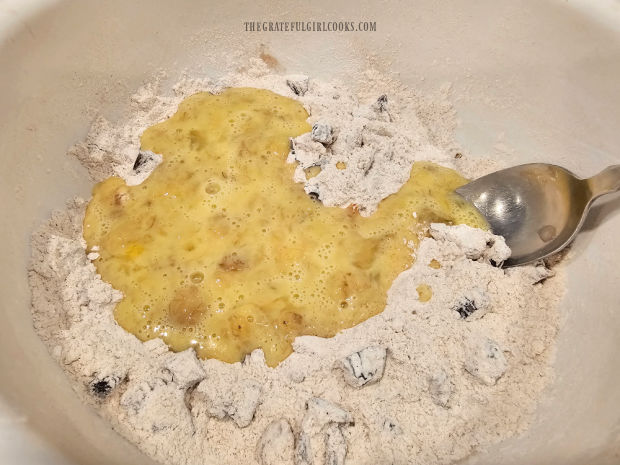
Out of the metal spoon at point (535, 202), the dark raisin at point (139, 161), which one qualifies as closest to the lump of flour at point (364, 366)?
the metal spoon at point (535, 202)

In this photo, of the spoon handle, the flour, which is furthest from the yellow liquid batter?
the spoon handle

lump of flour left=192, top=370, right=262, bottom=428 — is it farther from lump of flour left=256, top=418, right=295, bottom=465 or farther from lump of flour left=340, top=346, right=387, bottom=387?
lump of flour left=340, top=346, right=387, bottom=387

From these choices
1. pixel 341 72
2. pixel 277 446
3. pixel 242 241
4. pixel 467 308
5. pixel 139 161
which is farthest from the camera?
pixel 341 72

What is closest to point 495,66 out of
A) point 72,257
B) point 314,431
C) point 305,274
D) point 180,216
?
point 305,274

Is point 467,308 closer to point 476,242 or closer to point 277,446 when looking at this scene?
point 476,242

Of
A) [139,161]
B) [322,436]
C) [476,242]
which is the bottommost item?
[322,436]

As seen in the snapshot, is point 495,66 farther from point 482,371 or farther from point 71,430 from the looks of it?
point 71,430

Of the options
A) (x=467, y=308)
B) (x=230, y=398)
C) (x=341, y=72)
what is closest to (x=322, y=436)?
(x=230, y=398)

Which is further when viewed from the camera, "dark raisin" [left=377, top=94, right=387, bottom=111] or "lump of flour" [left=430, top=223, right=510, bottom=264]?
"dark raisin" [left=377, top=94, right=387, bottom=111]
